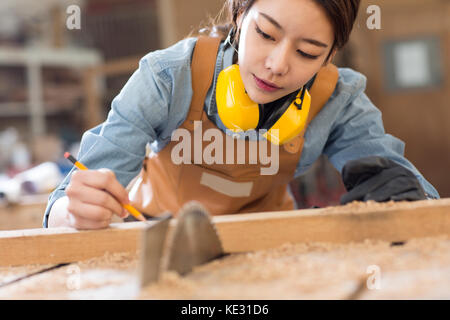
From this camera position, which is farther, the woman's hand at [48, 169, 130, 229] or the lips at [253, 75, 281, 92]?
the lips at [253, 75, 281, 92]

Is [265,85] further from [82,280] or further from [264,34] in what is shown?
[82,280]

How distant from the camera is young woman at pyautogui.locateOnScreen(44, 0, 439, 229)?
35.4 inches

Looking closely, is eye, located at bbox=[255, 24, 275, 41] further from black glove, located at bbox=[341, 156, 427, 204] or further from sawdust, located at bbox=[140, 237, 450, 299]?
sawdust, located at bbox=[140, 237, 450, 299]

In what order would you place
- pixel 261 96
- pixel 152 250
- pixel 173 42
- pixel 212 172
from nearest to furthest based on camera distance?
1. pixel 152 250
2. pixel 261 96
3. pixel 212 172
4. pixel 173 42

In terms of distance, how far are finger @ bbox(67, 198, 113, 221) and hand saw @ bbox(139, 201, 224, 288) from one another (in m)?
0.21

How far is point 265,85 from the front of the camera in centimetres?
98

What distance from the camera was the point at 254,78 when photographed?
996 millimetres

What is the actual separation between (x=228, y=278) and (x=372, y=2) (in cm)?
401

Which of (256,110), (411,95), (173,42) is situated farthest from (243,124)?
(411,95)

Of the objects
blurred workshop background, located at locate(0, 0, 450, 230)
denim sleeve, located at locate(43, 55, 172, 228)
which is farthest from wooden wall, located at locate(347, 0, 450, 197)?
denim sleeve, located at locate(43, 55, 172, 228)

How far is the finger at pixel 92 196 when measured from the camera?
819 mm

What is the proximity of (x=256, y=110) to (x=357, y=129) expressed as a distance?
0.34m

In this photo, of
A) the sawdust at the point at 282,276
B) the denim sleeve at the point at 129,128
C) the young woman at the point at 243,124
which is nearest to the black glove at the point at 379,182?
the young woman at the point at 243,124

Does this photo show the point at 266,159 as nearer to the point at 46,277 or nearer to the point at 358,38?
the point at 46,277
